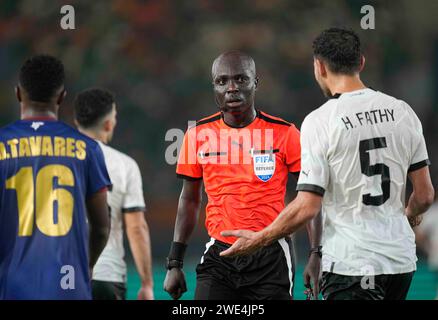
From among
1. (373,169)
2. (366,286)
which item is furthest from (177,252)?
(373,169)

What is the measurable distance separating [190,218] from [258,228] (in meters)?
0.50

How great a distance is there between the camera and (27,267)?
3.69 meters

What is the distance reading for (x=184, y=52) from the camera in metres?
19.5

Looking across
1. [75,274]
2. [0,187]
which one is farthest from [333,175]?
→ [0,187]

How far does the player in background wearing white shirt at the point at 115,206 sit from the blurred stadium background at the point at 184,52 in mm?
11843

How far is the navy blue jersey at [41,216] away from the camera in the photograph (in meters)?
3.70

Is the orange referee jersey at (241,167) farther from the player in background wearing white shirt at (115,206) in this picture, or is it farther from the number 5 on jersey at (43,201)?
the number 5 on jersey at (43,201)

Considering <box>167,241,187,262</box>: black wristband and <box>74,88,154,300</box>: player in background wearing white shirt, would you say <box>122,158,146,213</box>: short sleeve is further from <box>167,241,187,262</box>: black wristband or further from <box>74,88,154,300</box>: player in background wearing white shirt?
<box>167,241,187,262</box>: black wristband

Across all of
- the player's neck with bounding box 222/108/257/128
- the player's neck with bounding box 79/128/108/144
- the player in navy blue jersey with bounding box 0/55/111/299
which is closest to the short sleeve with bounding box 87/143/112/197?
the player in navy blue jersey with bounding box 0/55/111/299

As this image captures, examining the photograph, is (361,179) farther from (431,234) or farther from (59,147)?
(431,234)

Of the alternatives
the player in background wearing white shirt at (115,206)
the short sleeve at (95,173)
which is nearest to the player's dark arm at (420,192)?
the short sleeve at (95,173)

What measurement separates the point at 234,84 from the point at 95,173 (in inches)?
56.6
